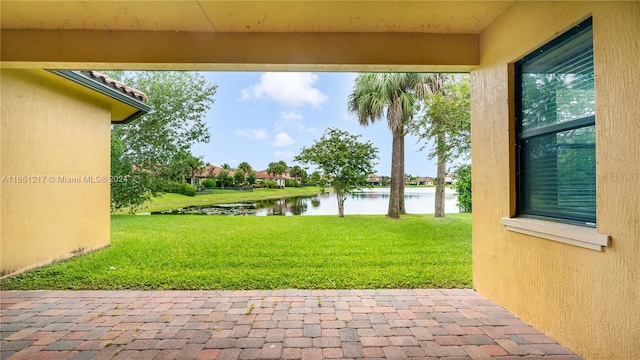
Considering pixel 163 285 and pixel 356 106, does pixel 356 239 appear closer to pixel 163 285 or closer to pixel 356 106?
pixel 163 285

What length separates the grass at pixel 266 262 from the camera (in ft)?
12.3

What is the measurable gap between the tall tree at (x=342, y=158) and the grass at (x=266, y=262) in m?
4.97

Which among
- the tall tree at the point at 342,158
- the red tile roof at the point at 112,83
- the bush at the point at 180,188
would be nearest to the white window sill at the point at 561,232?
the red tile roof at the point at 112,83

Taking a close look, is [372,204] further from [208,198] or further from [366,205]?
[208,198]

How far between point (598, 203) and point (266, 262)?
12.9 ft

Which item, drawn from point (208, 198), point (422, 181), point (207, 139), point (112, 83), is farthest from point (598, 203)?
point (208, 198)

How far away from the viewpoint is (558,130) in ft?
7.98

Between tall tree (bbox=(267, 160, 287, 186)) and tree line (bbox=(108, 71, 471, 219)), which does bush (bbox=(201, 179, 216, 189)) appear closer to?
tree line (bbox=(108, 71, 471, 219))

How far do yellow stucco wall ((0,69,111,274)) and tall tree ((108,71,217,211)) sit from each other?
5757 millimetres

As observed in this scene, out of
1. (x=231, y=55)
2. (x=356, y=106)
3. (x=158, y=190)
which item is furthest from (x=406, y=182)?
(x=231, y=55)

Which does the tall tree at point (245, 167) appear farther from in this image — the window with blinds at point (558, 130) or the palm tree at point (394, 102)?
the window with blinds at point (558, 130)

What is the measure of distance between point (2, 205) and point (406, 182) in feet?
37.1

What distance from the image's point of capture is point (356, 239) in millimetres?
6680

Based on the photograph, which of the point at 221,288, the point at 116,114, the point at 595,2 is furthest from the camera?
the point at 116,114
